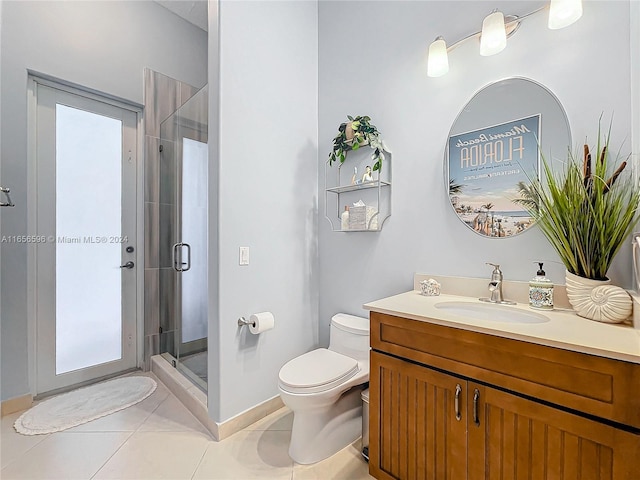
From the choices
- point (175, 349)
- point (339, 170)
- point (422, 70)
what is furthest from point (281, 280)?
point (422, 70)

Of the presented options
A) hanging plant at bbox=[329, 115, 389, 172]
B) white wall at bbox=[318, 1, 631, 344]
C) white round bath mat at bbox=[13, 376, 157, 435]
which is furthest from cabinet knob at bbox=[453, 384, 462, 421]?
Result: white round bath mat at bbox=[13, 376, 157, 435]

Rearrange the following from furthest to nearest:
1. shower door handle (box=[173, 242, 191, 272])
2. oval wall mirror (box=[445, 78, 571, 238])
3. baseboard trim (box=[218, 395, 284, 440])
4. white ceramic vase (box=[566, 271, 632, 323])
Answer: shower door handle (box=[173, 242, 191, 272]) < baseboard trim (box=[218, 395, 284, 440]) < oval wall mirror (box=[445, 78, 571, 238]) < white ceramic vase (box=[566, 271, 632, 323])

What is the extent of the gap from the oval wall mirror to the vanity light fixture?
0.19 meters

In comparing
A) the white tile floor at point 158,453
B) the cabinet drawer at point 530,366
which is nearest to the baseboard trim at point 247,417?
the white tile floor at point 158,453

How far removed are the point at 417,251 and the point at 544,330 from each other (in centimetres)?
82

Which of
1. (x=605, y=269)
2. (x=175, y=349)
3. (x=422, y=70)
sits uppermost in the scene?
(x=422, y=70)

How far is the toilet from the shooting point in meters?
1.40

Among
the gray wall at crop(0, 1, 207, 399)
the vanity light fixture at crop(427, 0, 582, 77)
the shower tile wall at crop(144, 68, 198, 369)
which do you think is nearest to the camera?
the vanity light fixture at crop(427, 0, 582, 77)

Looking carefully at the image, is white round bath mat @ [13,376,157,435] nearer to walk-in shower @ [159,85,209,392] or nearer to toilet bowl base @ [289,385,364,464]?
walk-in shower @ [159,85,209,392]

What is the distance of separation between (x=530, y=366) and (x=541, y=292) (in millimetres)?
463

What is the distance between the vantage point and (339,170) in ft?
6.68

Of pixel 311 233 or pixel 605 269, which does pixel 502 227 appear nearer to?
pixel 605 269

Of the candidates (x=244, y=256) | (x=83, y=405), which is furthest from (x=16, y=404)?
(x=244, y=256)

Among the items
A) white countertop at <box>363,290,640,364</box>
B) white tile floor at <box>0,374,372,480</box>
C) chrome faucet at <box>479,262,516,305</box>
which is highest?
chrome faucet at <box>479,262,516,305</box>
